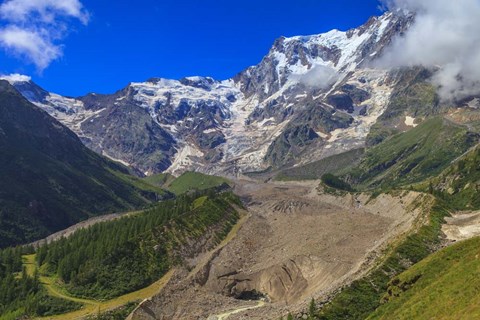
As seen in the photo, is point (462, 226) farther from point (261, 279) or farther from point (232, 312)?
point (232, 312)

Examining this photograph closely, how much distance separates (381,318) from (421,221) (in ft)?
276

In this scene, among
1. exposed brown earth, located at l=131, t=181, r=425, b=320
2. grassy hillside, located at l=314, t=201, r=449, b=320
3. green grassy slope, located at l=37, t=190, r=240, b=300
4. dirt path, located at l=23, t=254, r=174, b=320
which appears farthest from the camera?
green grassy slope, located at l=37, t=190, r=240, b=300

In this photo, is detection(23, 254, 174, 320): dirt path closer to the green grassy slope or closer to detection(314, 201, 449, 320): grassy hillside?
the green grassy slope

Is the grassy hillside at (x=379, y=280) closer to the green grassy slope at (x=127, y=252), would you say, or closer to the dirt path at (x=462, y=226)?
the dirt path at (x=462, y=226)

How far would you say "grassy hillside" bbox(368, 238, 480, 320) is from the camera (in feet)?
214

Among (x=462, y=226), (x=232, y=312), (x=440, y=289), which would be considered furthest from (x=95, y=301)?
(x=462, y=226)

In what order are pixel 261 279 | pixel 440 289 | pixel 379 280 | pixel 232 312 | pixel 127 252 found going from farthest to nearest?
pixel 127 252
pixel 261 279
pixel 232 312
pixel 379 280
pixel 440 289

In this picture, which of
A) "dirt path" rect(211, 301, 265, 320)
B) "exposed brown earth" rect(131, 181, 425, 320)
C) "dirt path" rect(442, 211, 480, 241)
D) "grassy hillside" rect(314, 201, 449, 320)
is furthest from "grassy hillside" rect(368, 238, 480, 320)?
"dirt path" rect(442, 211, 480, 241)

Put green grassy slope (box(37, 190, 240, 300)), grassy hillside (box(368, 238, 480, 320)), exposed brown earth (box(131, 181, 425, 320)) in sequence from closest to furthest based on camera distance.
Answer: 1. grassy hillside (box(368, 238, 480, 320))
2. exposed brown earth (box(131, 181, 425, 320))
3. green grassy slope (box(37, 190, 240, 300))

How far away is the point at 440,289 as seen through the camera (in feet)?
250

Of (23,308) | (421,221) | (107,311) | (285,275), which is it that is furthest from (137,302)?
(421,221)

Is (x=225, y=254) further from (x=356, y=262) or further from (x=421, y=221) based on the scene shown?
(x=421, y=221)

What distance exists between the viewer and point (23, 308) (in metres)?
123

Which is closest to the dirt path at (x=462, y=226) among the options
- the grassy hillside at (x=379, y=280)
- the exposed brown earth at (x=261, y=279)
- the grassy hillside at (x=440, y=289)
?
the grassy hillside at (x=379, y=280)
